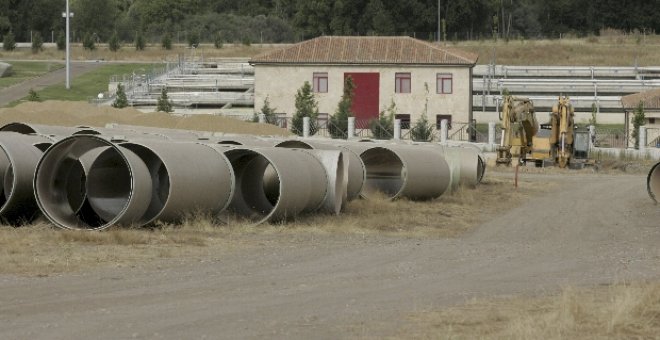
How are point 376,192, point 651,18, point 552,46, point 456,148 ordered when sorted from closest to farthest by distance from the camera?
point 376,192 < point 456,148 < point 552,46 < point 651,18

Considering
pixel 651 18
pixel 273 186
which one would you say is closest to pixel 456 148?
pixel 273 186

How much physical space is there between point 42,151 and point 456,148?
54.0ft

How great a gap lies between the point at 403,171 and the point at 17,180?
37.1 feet

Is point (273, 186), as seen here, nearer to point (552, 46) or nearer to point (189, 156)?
point (189, 156)

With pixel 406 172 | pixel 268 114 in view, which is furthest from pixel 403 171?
pixel 268 114

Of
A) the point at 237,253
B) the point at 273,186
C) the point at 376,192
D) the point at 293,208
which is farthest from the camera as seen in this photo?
the point at 376,192

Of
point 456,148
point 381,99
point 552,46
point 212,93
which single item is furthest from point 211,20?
point 456,148

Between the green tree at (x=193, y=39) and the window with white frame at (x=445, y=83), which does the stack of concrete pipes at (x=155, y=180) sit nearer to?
the window with white frame at (x=445, y=83)

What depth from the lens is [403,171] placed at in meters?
33.3

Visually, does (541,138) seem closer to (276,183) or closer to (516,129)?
(516,129)

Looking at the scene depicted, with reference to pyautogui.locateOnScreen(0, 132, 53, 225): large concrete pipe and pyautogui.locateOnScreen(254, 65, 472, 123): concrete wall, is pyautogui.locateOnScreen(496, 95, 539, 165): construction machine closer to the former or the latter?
pyautogui.locateOnScreen(254, 65, 472, 123): concrete wall

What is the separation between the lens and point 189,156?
2436 centimetres

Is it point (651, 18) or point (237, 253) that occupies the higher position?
point (651, 18)

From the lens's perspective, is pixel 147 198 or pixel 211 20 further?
pixel 211 20
